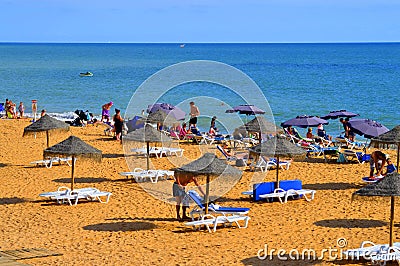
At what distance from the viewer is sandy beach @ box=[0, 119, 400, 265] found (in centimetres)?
1093

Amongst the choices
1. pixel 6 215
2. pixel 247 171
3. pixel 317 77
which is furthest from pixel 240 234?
pixel 317 77

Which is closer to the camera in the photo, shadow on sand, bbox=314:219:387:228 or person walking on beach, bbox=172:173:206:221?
shadow on sand, bbox=314:219:387:228

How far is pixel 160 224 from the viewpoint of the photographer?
12.9 m

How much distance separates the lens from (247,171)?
1805 cm

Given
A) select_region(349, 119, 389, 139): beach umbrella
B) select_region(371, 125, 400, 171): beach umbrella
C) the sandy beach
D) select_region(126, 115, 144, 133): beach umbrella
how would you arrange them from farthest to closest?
select_region(126, 115, 144, 133): beach umbrella
select_region(349, 119, 389, 139): beach umbrella
select_region(371, 125, 400, 171): beach umbrella
the sandy beach

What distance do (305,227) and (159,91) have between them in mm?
45178

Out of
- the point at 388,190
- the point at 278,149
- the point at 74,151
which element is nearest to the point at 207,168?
the point at 278,149

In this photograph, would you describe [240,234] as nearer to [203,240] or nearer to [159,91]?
[203,240]

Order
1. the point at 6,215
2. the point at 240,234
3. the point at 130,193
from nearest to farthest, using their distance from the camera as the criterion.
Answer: the point at 240,234
the point at 6,215
the point at 130,193

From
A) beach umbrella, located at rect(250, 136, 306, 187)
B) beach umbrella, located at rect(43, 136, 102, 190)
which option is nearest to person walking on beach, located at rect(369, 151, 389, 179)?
beach umbrella, located at rect(250, 136, 306, 187)

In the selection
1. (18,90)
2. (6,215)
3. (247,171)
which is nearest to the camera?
(6,215)

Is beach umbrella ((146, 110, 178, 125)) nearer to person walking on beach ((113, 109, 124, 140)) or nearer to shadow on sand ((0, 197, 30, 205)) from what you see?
person walking on beach ((113, 109, 124, 140))

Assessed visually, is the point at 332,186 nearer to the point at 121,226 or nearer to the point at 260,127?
the point at 260,127

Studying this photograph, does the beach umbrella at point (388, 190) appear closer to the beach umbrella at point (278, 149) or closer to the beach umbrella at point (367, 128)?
the beach umbrella at point (278, 149)
